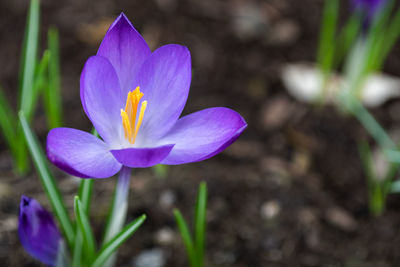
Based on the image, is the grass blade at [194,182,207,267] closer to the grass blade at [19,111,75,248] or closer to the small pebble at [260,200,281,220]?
the grass blade at [19,111,75,248]

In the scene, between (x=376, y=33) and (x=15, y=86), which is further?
(x=15, y=86)

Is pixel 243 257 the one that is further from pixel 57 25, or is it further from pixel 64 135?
pixel 57 25

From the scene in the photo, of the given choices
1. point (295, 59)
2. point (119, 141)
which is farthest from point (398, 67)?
point (119, 141)

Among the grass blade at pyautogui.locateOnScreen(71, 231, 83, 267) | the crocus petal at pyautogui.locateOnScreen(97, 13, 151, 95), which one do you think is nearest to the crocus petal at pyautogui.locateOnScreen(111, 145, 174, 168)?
the crocus petal at pyautogui.locateOnScreen(97, 13, 151, 95)

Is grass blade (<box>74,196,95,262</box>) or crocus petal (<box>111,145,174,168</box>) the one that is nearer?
crocus petal (<box>111,145,174,168</box>)

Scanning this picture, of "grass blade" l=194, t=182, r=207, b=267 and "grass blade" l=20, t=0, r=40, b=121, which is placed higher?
"grass blade" l=20, t=0, r=40, b=121

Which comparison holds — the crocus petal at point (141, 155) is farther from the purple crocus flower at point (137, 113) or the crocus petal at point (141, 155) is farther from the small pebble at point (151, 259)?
the small pebble at point (151, 259)
